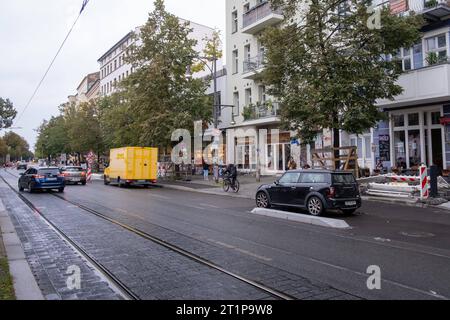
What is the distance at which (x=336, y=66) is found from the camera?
17.8m

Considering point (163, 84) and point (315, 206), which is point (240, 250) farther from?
point (163, 84)

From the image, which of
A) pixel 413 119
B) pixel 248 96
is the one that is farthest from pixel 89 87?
pixel 413 119

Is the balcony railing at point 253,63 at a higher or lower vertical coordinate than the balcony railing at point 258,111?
higher

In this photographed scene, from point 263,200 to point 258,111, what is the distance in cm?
1804

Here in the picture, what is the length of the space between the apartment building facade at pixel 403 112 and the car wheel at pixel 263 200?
7188 millimetres

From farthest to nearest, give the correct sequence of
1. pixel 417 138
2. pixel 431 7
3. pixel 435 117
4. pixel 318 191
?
pixel 417 138
pixel 435 117
pixel 431 7
pixel 318 191

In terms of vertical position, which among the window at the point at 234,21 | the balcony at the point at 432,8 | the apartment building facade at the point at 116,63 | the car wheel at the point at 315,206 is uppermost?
the apartment building facade at the point at 116,63

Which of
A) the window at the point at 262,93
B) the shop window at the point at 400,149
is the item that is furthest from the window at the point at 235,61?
the shop window at the point at 400,149

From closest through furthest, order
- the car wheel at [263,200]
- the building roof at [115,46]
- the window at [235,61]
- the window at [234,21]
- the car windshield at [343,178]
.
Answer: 1. the car windshield at [343,178]
2. the car wheel at [263,200]
3. the window at [235,61]
4. the window at [234,21]
5. the building roof at [115,46]

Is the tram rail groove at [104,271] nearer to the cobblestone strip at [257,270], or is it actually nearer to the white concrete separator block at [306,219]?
the cobblestone strip at [257,270]

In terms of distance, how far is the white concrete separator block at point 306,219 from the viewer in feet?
35.6

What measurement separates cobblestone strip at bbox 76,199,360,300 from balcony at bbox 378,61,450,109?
15229 mm
